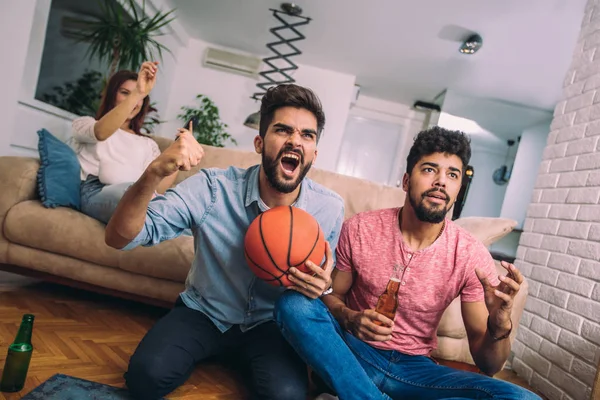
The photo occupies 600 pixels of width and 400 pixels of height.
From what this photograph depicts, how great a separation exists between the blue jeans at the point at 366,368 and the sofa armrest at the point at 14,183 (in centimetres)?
163

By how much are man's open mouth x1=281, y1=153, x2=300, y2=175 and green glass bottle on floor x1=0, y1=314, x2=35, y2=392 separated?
94 cm

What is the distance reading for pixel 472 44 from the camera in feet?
14.7

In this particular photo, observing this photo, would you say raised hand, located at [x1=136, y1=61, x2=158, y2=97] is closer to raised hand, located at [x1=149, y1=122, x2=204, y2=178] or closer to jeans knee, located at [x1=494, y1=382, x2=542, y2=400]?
raised hand, located at [x1=149, y1=122, x2=204, y2=178]

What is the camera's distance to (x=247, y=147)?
261 inches

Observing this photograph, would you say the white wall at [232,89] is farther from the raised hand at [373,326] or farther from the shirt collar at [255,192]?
the raised hand at [373,326]

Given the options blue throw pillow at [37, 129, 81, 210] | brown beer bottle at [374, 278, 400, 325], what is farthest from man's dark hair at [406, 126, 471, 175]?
blue throw pillow at [37, 129, 81, 210]

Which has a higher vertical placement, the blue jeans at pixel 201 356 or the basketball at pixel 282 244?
the basketball at pixel 282 244

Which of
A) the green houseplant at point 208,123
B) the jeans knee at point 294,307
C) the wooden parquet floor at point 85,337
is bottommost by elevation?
the wooden parquet floor at point 85,337

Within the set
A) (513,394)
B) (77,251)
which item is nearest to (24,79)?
(77,251)

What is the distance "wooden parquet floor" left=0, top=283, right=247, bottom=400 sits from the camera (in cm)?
149

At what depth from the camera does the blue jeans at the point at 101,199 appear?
6.89 ft

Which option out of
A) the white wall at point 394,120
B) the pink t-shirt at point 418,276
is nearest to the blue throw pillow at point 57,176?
the pink t-shirt at point 418,276

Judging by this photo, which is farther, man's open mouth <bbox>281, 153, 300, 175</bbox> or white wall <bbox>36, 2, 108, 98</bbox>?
white wall <bbox>36, 2, 108, 98</bbox>

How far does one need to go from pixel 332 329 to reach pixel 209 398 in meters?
0.56
